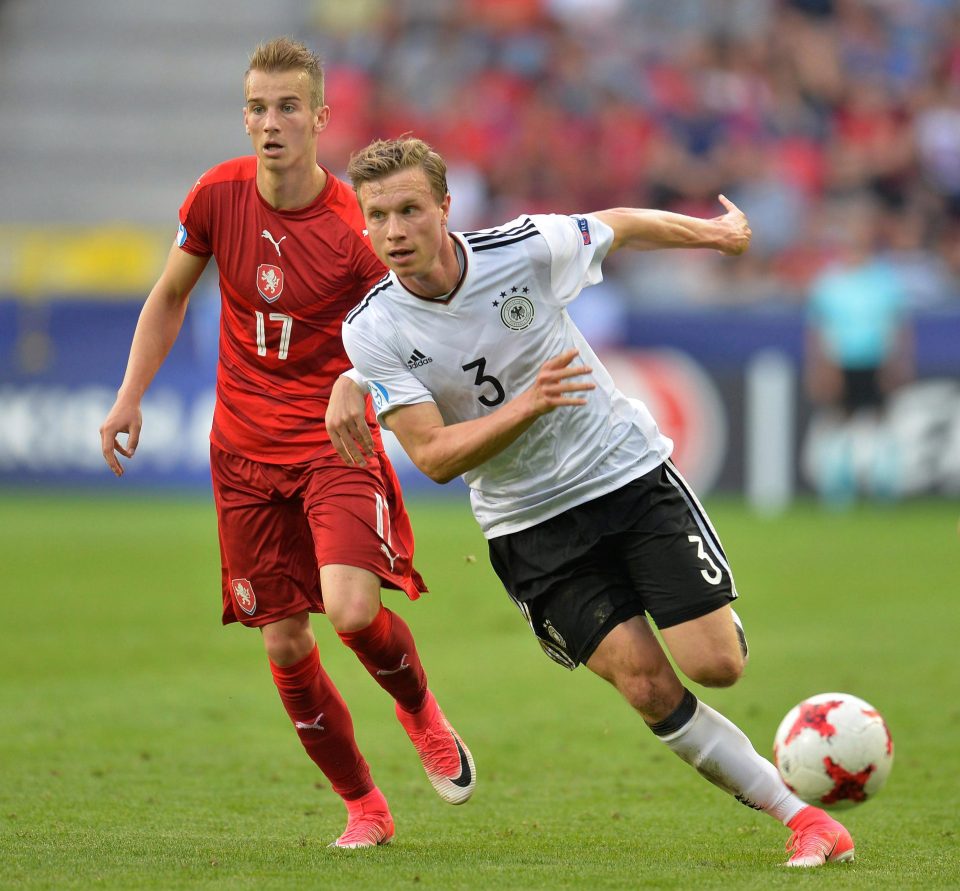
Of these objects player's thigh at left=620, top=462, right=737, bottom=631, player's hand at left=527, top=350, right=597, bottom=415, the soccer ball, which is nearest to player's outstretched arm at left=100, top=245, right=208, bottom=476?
player's hand at left=527, top=350, right=597, bottom=415

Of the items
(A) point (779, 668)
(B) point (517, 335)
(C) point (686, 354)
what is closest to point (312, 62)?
(B) point (517, 335)

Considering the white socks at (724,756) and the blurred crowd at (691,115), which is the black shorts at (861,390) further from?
the white socks at (724,756)

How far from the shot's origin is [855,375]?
1556 cm

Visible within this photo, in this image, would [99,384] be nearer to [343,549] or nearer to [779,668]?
[779,668]

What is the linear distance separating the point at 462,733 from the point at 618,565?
8.59 feet

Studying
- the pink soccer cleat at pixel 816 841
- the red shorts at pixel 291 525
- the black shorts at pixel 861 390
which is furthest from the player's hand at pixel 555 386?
the black shorts at pixel 861 390

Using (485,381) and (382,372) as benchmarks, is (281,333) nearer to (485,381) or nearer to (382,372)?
(382,372)

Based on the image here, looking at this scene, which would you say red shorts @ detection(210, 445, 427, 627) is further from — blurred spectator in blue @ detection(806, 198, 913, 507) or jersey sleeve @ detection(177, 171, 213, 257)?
blurred spectator in blue @ detection(806, 198, 913, 507)

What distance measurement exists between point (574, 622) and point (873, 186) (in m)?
14.5

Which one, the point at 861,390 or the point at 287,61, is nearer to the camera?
the point at 287,61

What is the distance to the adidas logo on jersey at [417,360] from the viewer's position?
5188mm

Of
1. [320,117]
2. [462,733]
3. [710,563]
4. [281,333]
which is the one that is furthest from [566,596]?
[462,733]

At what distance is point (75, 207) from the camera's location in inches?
910

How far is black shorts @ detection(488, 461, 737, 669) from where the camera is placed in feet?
17.2
